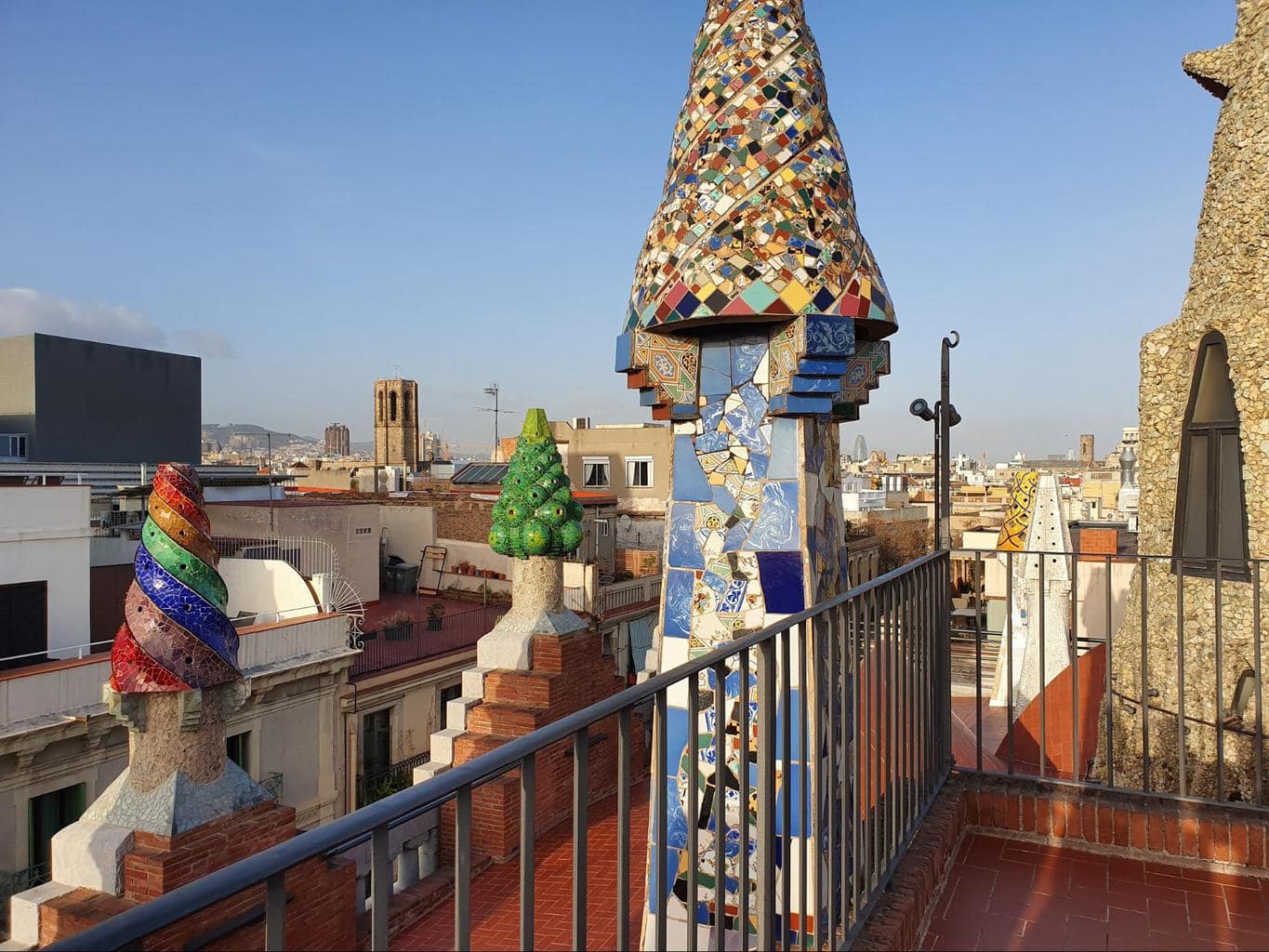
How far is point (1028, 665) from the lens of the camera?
42.5ft

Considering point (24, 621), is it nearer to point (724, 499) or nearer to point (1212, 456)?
point (724, 499)

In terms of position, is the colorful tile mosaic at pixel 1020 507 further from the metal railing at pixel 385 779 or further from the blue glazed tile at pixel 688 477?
the blue glazed tile at pixel 688 477

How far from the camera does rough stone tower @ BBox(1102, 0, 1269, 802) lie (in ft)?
23.1

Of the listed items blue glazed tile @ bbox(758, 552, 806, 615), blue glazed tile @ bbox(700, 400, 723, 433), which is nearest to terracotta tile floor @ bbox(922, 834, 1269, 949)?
blue glazed tile @ bbox(758, 552, 806, 615)

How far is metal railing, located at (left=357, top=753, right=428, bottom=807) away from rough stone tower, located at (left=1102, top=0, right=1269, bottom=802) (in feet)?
35.3

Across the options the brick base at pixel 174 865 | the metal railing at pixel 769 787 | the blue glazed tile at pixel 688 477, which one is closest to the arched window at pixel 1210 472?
the metal railing at pixel 769 787

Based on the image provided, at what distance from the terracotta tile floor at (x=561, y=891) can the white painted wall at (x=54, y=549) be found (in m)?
8.60

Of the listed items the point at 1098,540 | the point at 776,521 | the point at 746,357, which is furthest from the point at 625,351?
the point at 1098,540

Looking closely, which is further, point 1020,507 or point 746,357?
point 1020,507

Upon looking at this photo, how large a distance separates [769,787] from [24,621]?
44.4 ft

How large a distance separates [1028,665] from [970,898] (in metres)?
10.3

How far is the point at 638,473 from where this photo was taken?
3212 cm

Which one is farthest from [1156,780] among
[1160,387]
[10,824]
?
[10,824]

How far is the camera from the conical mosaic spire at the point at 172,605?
6.93m
